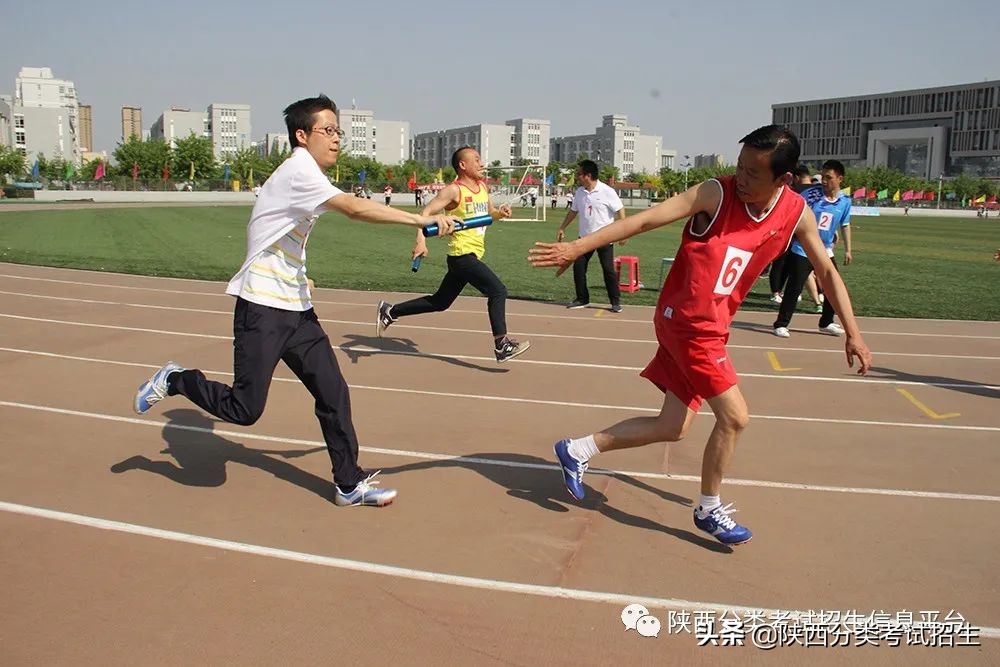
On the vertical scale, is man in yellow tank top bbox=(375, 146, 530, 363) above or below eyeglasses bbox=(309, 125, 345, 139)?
below

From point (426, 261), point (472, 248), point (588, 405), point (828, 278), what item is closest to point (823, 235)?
point (472, 248)

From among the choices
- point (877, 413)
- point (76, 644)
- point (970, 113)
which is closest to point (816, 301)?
point (877, 413)

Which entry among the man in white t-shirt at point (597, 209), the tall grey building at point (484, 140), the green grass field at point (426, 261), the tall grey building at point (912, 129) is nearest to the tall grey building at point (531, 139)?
the tall grey building at point (484, 140)

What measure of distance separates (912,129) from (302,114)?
14566cm

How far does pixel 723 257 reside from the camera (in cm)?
408

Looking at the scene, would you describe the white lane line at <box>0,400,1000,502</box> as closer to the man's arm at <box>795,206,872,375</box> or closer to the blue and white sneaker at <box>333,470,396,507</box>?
the blue and white sneaker at <box>333,470,396,507</box>

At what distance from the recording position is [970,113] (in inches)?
4875

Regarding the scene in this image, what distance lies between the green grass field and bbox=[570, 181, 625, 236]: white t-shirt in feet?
5.80

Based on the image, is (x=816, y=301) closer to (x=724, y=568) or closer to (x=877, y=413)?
(x=877, y=413)

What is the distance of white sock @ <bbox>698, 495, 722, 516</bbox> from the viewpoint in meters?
4.31

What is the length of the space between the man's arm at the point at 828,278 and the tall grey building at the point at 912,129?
135489 mm

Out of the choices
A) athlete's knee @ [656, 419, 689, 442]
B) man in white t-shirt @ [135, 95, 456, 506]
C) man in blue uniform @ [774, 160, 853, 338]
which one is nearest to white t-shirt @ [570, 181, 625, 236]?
man in blue uniform @ [774, 160, 853, 338]

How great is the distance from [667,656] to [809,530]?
5.31 feet

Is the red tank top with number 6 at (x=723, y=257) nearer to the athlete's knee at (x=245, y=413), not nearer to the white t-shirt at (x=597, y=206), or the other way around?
the athlete's knee at (x=245, y=413)
